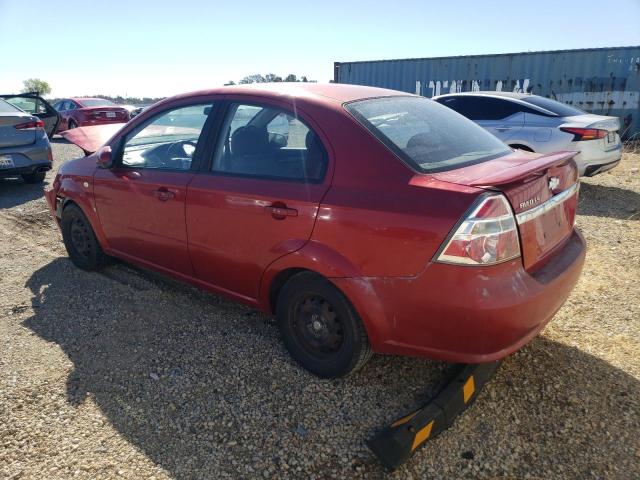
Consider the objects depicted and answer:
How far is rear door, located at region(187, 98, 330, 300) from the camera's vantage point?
2672 mm

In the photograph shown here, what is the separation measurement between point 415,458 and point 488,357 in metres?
0.58

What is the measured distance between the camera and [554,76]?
1374 cm

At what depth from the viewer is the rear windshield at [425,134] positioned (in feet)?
8.34

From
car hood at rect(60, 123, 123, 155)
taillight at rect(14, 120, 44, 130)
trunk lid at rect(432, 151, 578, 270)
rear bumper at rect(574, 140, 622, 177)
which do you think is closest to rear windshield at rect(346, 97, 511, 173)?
trunk lid at rect(432, 151, 578, 270)

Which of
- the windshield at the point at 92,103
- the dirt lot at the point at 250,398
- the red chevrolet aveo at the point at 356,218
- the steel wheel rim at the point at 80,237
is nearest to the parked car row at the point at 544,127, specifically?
the dirt lot at the point at 250,398

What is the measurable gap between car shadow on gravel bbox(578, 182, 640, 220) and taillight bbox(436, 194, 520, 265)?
511 centimetres

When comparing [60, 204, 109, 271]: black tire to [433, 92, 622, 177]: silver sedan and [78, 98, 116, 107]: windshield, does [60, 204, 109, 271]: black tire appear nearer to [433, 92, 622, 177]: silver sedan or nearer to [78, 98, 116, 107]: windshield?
[433, 92, 622, 177]: silver sedan

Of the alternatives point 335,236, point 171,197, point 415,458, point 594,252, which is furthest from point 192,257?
point 594,252

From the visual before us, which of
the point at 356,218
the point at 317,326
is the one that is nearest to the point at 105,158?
the point at 317,326

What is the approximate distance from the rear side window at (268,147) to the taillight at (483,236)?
82 cm

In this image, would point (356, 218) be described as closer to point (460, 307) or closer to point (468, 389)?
point (460, 307)

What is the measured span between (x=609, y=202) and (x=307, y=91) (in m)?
6.09

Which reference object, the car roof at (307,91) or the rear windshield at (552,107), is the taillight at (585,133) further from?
the car roof at (307,91)

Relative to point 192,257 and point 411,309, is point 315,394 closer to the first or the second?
point 411,309
